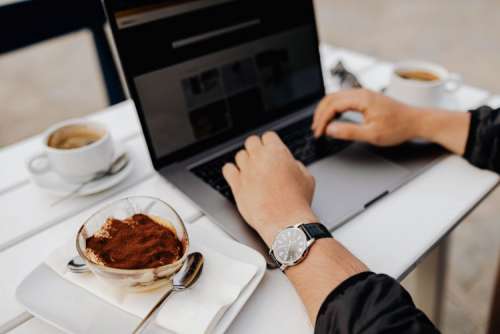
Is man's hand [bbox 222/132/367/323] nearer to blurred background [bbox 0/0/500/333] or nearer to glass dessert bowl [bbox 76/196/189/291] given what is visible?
glass dessert bowl [bbox 76/196/189/291]

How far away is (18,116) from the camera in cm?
249

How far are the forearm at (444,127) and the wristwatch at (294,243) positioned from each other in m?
0.34

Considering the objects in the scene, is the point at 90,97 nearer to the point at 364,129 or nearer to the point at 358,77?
the point at 358,77

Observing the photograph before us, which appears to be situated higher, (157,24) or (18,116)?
(157,24)

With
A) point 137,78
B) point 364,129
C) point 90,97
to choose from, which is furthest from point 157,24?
point 90,97

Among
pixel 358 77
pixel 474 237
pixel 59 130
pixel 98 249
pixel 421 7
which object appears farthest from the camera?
pixel 421 7

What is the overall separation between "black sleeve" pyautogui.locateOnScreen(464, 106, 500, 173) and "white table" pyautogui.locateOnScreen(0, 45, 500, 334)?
0.02m

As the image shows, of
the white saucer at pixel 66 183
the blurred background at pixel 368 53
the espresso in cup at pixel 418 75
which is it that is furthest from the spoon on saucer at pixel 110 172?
the blurred background at pixel 368 53

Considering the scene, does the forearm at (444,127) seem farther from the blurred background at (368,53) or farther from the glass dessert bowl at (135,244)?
the blurred background at (368,53)

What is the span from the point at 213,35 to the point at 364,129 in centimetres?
34

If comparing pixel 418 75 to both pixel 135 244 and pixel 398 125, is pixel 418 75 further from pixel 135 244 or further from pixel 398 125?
pixel 135 244

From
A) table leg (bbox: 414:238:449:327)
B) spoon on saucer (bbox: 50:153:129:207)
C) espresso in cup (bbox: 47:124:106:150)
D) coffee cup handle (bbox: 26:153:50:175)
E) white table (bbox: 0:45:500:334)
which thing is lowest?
table leg (bbox: 414:238:449:327)

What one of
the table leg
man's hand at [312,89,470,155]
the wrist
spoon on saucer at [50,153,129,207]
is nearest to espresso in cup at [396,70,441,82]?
man's hand at [312,89,470,155]

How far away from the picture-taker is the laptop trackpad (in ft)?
2.22
